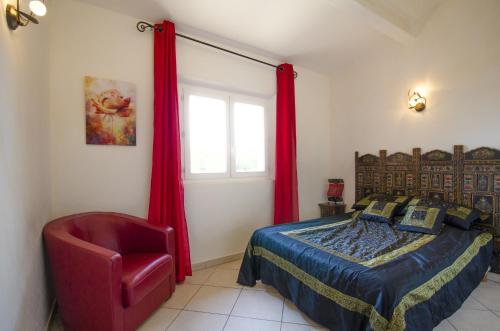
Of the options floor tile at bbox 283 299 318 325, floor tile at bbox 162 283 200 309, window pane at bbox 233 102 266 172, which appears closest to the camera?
floor tile at bbox 283 299 318 325

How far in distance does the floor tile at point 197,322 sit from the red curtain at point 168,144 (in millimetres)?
549

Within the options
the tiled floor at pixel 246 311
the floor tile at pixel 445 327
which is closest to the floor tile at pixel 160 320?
the tiled floor at pixel 246 311

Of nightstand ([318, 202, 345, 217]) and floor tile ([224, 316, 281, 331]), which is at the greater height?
nightstand ([318, 202, 345, 217])

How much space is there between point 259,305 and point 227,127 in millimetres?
2055

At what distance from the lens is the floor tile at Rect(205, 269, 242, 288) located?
88.9 inches

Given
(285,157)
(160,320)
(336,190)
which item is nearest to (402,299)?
(160,320)

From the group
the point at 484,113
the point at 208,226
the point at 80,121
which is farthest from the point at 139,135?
the point at 484,113

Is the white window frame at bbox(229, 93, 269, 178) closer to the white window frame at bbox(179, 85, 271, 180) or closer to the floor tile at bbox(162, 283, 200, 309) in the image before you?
the white window frame at bbox(179, 85, 271, 180)

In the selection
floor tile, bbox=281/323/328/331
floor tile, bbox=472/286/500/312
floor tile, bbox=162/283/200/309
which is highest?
floor tile, bbox=472/286/500/312

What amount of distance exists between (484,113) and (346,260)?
7.31 feet

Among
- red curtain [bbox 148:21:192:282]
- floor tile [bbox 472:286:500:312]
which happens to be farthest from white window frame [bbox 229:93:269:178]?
floor tile [bbox 472:286:500:312]

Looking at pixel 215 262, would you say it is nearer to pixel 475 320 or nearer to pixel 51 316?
pixel 51 316

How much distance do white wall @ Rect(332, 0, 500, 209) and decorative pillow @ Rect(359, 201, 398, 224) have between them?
32.7 inches

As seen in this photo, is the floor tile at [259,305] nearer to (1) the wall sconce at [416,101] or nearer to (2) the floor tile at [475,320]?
(2) the floor tile at [475,320]
